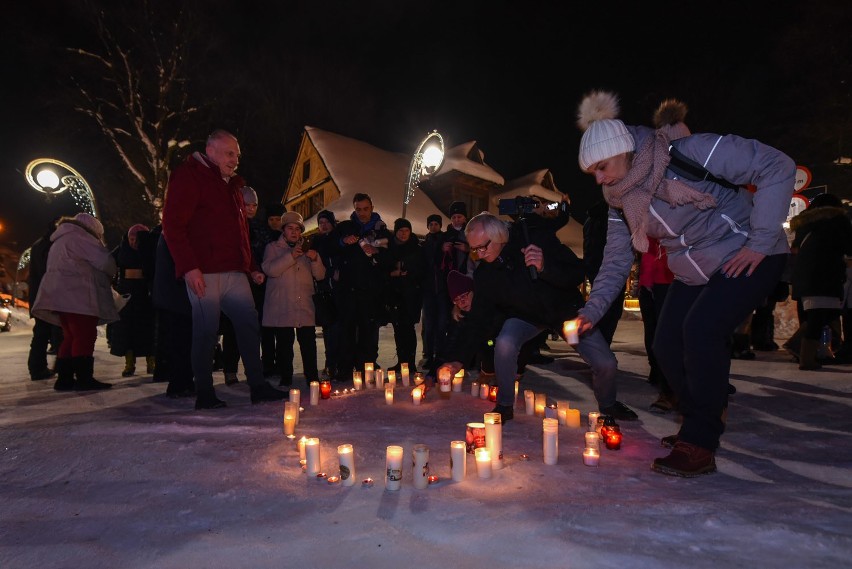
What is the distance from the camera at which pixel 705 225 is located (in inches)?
106

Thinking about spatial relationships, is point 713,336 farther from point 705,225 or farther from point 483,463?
point 483,463

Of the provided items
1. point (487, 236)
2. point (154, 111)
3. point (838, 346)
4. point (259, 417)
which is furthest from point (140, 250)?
point (154, 111)

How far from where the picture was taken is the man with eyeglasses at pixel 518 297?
374 cm

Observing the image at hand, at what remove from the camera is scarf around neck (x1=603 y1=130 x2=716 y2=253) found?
260cm

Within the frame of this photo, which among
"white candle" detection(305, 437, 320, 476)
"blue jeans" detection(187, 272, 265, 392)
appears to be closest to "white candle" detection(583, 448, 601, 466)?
"white candle" detection(305, 437, 320, 476)

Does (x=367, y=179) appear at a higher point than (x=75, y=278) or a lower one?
higher

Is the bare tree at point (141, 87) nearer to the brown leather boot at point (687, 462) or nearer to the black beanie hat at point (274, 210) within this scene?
the black beanie hat at point (274, 210)

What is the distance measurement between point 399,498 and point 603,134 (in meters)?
2.06

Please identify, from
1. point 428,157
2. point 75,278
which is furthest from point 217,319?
point 428,157

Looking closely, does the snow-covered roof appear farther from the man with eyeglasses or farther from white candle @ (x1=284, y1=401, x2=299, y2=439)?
white candle @ (x1=284, y1=401, x2=299, y2=439)

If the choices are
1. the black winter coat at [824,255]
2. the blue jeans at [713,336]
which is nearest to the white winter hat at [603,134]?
the blue jeans at [713,336]

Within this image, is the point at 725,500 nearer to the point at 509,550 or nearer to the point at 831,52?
the point at 509,550

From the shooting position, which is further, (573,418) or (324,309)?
(324,309)

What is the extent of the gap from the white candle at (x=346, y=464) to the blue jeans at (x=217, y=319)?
214cm
